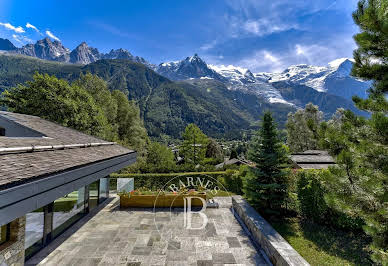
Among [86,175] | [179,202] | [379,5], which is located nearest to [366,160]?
[379,5]

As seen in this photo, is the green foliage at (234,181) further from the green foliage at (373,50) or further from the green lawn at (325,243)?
the green foliage at (373,50)

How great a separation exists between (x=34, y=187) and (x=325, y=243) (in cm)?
799

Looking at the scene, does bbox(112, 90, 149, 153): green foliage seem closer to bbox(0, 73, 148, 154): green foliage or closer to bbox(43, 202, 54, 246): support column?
bbox(0, 73, 148, 154): green foliage

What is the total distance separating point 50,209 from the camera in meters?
6.07

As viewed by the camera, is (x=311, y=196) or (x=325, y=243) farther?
(x=311, y=196)

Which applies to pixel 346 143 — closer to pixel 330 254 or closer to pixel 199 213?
pixel 330 254

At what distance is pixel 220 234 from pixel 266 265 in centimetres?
212

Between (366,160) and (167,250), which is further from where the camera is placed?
(167,250)

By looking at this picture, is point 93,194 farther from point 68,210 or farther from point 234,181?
point 234,181

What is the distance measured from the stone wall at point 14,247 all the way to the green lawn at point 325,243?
7170 millimetres

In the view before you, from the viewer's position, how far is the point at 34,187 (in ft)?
11.0

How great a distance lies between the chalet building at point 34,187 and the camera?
3.01 meters

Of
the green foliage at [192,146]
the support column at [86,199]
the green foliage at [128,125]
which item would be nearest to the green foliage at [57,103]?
the green foliage at [128,125]

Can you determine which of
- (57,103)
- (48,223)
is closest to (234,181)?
(48,223)
